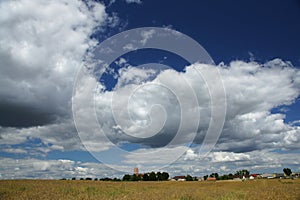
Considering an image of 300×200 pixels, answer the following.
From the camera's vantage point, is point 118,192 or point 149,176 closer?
point 118,192

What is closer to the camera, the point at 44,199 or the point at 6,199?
the point at 44,199

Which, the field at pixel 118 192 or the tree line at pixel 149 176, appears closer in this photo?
the field at pixel 118 192

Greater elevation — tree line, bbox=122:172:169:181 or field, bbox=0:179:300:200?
tree line, bbox=122:172:169:181

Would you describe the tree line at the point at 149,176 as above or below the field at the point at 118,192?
above

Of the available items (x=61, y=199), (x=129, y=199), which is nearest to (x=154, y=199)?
(x=129, y=199)

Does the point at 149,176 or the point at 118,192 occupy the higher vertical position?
the point at 149,176

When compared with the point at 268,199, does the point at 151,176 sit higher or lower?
higher

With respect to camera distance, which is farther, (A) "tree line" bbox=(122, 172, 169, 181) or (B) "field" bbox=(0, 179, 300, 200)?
(A) "tree line" bbox=(122, 172, 169, 181)

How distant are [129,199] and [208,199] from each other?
15.7 feet

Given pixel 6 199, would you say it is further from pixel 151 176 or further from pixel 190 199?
pixel 151 176

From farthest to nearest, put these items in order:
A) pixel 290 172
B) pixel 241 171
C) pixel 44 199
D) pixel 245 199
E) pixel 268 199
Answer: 1. pixel 241 171
2. pixel 290 172
3. pixel 245 199
4. pixel 268 199
5. pixel 44 199

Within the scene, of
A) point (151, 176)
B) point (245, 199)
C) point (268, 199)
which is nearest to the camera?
point (268, 199)

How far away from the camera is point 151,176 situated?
99.6 metres

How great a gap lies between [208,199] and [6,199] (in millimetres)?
10083
